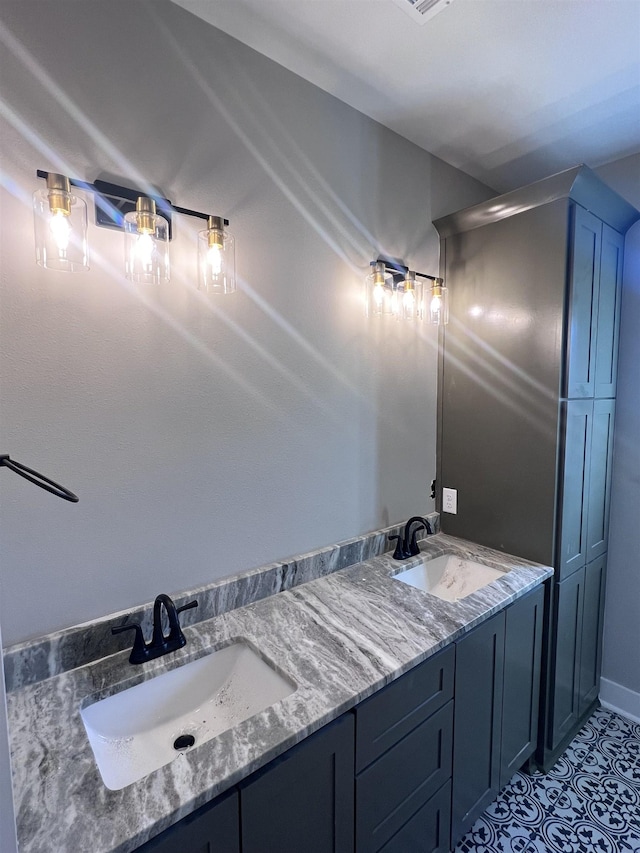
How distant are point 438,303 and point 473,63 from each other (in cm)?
83

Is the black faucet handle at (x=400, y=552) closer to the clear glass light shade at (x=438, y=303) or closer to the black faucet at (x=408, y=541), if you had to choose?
the black faucet at (x=408, y=541)

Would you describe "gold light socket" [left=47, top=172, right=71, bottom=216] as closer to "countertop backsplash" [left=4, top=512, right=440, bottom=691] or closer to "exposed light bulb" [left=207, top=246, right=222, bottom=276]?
"exposed light bulb" [left=207, top=246, right=222, bottom=276]

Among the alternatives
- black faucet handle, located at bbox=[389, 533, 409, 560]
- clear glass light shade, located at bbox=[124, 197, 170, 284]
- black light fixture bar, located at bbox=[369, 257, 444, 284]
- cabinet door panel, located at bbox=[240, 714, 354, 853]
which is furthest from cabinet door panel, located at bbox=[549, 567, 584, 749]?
clear glass light shade, located at bbox=[124, 197, 170, 284]

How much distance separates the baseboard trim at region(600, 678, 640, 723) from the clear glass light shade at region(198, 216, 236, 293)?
264 centimetres

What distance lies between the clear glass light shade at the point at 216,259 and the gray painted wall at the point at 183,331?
5 cm

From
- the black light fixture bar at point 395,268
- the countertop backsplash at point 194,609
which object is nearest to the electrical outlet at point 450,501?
the countertop backsplash at point 194,609

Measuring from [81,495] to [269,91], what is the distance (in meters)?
1.42

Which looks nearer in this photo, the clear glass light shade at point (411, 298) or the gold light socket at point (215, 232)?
the gold light socket at point (215, 232)

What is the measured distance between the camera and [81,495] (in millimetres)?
1120

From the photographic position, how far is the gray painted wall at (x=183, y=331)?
104 cm

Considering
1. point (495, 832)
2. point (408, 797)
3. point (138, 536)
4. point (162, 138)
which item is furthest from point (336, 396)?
point (495, 832)

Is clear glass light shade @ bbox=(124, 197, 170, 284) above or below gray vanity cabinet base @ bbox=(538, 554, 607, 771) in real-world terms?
above

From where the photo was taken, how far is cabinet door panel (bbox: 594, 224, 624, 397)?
1.87 meters

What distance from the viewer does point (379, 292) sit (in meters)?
1.73
